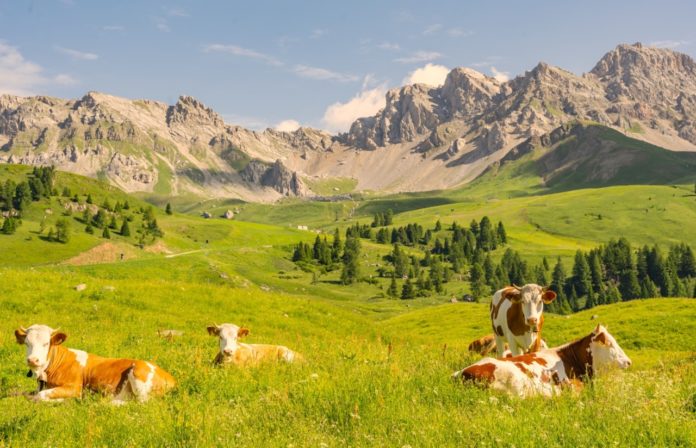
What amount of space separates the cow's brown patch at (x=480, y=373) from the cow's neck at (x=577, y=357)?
3.39 meters

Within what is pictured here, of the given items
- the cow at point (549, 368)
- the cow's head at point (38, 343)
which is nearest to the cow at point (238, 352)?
the cow's head at point (38, 343)

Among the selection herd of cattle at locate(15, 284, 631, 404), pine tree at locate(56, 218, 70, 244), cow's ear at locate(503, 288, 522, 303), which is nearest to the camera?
herd of cattle at locate(15, 284, 631, 404)

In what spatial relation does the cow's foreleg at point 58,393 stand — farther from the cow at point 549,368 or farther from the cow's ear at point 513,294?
the cow's ear at point 513,294

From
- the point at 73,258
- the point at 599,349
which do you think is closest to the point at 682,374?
the point at 599,349

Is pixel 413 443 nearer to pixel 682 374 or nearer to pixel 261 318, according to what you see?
pixel 682 374

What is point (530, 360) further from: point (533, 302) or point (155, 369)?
point (155, 369)

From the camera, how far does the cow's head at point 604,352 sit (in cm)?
1391

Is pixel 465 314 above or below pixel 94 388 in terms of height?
below

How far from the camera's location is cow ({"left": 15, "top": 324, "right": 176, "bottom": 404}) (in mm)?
13047

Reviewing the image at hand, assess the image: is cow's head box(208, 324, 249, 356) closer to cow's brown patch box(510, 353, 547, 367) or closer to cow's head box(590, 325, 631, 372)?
cow's brown patch box(510, 353, 547, 367)

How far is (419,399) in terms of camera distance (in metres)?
10.6

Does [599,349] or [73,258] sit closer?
[599,349]

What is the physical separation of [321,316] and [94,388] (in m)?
26.5

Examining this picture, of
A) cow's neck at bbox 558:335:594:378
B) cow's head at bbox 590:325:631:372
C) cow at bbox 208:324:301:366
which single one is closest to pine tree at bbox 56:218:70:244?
cow at bbox 208:324:301:366
